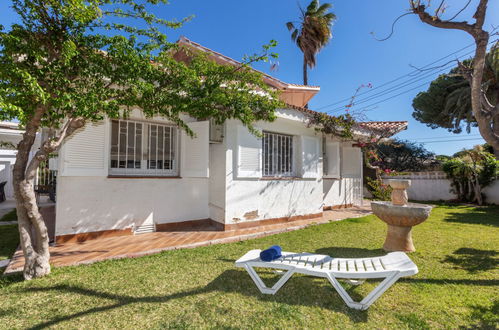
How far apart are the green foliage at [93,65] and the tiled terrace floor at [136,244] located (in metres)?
2.35

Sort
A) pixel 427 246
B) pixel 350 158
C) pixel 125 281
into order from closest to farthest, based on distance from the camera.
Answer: pixel 125 281, pixel 427 246, pixel 350 158

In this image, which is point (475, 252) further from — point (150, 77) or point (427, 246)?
point (150, 77)

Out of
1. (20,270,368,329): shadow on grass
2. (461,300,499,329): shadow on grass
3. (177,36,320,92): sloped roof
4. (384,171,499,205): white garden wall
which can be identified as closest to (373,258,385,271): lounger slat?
(20,270,368,329): shadow on grass

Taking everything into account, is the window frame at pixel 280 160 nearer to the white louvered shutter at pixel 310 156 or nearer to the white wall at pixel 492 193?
the white louvered shutter at pixel 310 156

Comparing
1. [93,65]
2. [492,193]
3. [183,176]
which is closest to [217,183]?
[183,176]

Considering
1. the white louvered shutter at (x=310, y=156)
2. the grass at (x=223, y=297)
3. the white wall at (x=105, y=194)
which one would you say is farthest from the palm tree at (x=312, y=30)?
the grass at (x=223, y=297)

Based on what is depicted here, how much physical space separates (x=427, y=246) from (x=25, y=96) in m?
7.39

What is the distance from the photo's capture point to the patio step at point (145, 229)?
238 inches

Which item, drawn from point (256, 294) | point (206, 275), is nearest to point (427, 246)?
point (256, 294)

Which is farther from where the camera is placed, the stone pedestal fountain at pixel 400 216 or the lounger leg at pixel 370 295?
the stone pedestal fountain at pixel 400 216

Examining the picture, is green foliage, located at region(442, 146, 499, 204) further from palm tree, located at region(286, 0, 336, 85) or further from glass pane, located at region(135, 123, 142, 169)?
glass pane, located at region(135, 123, 142, 169)

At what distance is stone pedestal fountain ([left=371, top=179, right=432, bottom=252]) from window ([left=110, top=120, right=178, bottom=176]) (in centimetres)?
526

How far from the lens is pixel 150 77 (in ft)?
12.6

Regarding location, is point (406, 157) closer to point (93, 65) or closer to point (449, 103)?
point (449, 103)
